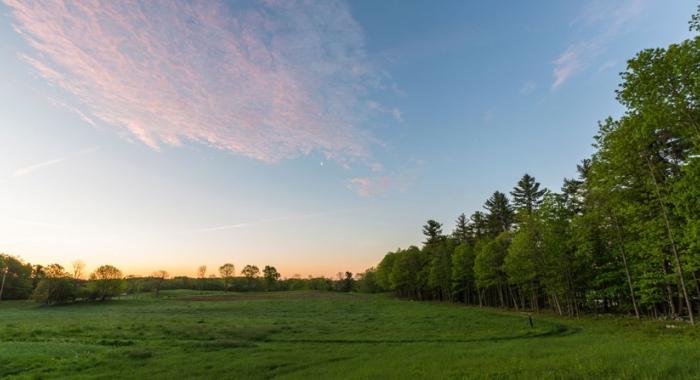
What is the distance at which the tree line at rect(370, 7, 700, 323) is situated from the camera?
989 inches

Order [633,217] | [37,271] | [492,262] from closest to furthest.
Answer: [633,217] < [492,262] < [37,271]

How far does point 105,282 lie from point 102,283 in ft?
2.41

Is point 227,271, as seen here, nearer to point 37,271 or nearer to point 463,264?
point 37,271

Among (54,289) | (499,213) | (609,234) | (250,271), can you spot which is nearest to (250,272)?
(250,271)

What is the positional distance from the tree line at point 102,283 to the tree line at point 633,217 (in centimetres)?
10077

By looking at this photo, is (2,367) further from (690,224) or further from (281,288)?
(281,288)

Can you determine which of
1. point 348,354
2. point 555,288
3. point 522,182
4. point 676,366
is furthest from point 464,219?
point 676,366

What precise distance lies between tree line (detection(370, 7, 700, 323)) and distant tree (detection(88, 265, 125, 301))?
97828mm

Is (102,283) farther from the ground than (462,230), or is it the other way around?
(462,230)

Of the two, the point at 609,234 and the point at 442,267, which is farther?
the point at 442,267

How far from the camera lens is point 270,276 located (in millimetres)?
186875

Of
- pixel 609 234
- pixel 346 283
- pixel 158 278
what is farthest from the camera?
pixel 346 283

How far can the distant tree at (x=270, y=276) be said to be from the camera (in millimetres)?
184075

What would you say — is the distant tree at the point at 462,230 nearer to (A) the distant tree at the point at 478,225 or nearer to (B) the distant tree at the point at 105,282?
(A) the distant tree at the point at 478,225
